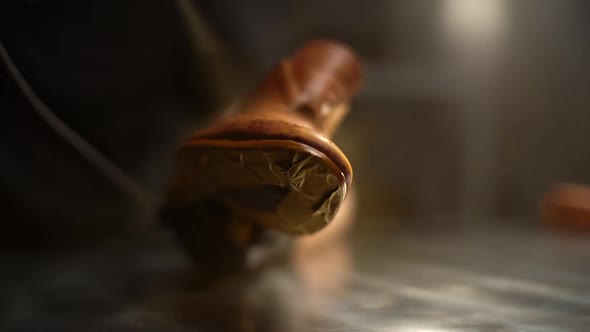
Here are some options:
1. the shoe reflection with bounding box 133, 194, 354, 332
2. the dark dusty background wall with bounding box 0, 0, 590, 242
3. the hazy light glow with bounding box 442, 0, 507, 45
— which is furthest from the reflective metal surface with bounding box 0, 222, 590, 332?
the hazy light glow with bounding box 442, 0, 507, 45

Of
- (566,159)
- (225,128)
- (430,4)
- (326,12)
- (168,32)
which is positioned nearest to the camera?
(225,128)

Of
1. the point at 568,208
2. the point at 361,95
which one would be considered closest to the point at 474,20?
the point at 361,95

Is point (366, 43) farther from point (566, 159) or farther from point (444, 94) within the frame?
point (566, 159)

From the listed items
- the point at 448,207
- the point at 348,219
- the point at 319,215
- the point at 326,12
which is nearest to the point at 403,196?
the point at 448,207

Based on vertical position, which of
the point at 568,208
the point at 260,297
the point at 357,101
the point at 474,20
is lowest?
the point at 260,297

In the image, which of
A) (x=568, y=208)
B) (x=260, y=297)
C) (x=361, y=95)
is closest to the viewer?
(x=260, y=297)

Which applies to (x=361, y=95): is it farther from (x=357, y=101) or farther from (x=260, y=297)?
(x=260, y=297)

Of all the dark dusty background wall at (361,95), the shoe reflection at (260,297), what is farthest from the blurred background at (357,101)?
the shoe reflection at (260,297)
